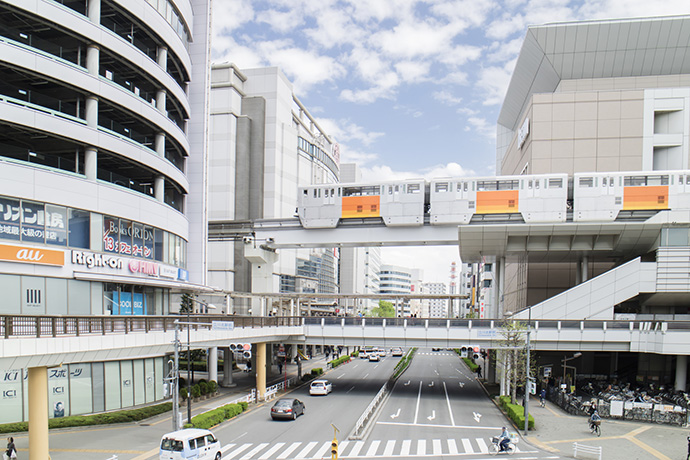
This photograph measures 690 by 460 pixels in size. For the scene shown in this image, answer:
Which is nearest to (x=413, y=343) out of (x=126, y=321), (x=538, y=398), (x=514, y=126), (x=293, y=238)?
(x=538, y=398)

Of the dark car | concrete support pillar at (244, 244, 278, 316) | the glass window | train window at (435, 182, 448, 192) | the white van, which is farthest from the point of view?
concrete support pillar at (244, 244, 278, 316)

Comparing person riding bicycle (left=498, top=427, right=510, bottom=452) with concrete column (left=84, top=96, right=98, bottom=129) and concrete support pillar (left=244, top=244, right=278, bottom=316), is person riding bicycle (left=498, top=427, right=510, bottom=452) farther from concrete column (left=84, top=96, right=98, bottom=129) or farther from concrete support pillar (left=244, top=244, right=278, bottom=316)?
concrete support pillar (left=244, top=244, right=278, bottom=316)

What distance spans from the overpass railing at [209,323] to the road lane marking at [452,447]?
14734 mm

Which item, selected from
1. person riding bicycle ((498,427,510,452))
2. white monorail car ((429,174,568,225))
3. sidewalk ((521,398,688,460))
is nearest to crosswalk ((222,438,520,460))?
person riding bicycle ((498,427,510,452))

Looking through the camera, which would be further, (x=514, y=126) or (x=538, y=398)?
(x=514, y=126)

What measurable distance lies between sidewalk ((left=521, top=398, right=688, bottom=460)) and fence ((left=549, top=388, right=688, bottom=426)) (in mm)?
513

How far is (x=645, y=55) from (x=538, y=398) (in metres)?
43.6

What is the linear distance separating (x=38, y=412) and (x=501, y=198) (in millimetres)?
41127

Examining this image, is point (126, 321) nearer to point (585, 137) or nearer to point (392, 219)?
point (392, 219)

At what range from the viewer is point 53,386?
104 ft

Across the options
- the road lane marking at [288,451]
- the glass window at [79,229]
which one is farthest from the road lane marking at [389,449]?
the glass window at [79,229]

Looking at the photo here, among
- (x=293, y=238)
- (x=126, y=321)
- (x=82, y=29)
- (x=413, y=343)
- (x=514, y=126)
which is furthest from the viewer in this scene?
(x=514, y=126)

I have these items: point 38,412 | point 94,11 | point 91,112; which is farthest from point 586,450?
point 94,11

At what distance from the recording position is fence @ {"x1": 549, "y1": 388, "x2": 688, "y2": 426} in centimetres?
3558
